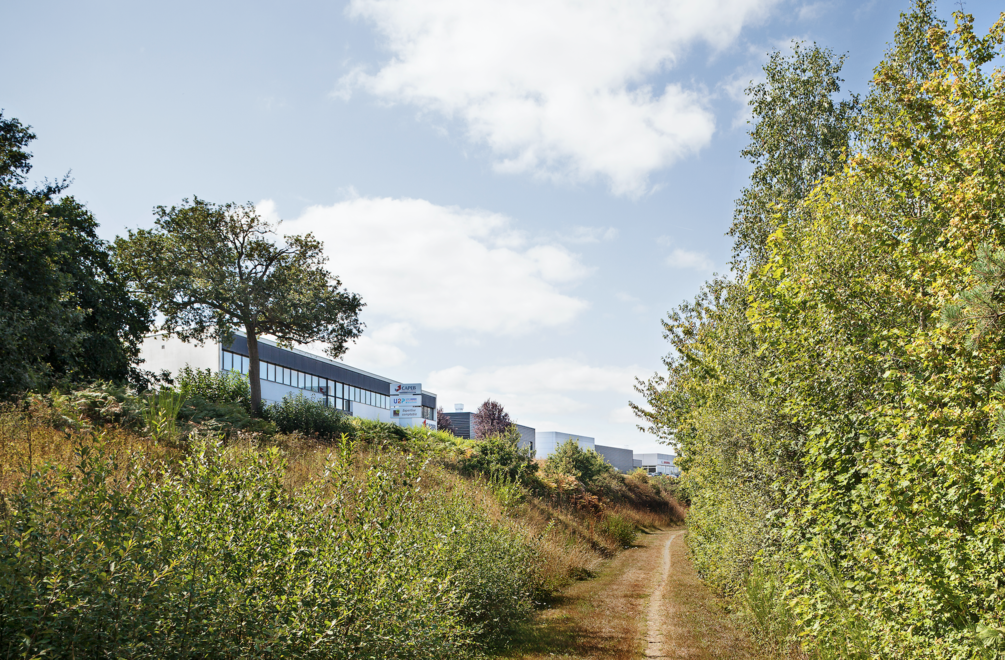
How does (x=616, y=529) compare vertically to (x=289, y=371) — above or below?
below

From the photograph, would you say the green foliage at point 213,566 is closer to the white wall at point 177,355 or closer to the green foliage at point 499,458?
the green foliage at point 499,458

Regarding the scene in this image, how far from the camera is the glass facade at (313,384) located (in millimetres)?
39562

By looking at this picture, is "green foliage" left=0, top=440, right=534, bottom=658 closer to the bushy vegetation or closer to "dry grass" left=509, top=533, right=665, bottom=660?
the bushy vegetation

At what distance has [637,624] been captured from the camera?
374 inches

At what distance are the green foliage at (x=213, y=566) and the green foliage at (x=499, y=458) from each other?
13.8 meters

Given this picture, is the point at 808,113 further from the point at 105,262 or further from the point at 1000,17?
the point at 105,262

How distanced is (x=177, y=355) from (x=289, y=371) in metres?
8.57

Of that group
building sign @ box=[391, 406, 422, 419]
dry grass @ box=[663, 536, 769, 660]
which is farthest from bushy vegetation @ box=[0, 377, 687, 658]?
building sign @ box=[391, 406, 422, 419]

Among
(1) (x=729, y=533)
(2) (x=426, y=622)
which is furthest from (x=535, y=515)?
(2) (x=426, y=622)

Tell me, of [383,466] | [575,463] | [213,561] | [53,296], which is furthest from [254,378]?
[213,561]

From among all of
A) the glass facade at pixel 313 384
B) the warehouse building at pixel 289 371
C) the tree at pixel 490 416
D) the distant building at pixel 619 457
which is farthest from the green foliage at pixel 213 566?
the distant building at pixel 619 457

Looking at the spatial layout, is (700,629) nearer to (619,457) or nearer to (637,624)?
(637,624)

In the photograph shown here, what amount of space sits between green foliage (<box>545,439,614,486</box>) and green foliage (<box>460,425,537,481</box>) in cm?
533

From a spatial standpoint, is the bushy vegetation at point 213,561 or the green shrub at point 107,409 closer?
the bushy vegetation at point 213,561
